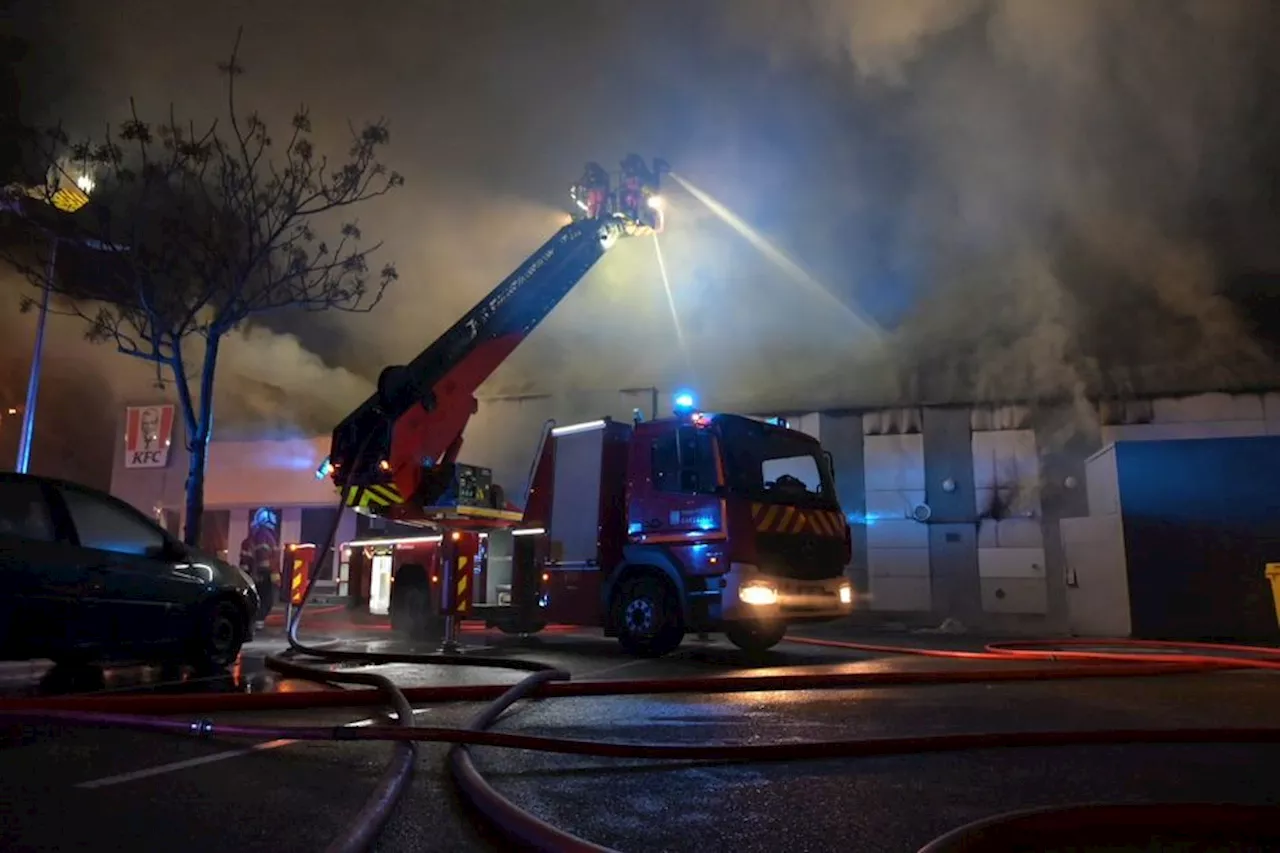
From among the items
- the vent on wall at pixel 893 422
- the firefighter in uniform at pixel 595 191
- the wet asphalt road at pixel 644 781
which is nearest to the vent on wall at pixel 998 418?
the vent on wall at pixel 893 422

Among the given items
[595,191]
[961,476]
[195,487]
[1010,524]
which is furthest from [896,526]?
[195,487]

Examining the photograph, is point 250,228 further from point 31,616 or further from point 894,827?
point 894,827

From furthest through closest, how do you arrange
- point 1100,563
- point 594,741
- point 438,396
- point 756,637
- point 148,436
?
point 148,436
point 1100,563
point 438,396
point 756,637
point 594,741

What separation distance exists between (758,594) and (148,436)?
2442 cm

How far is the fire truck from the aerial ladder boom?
20 mm

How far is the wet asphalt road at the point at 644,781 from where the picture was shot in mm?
2727

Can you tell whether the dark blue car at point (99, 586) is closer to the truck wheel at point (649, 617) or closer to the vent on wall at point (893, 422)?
the truck wheel at point (649, 617)

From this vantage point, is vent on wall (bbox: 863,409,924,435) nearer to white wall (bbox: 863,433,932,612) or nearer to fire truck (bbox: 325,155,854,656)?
white wall (bbox: 863,433,932,612)

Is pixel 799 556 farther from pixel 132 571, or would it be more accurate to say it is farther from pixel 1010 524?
pixel 1010 524

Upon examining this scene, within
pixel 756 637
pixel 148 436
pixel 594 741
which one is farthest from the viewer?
pixel 148 436

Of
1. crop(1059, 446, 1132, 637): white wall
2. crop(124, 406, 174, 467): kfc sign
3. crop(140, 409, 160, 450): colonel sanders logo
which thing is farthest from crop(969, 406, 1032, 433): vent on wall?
crop(140, 409, 160, 450): colonel sanders logo

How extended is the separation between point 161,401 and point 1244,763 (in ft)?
93.4

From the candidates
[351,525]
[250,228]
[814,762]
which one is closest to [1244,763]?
[814,762]

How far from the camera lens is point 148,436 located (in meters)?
A: 25.9
